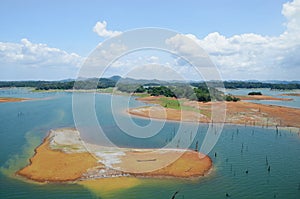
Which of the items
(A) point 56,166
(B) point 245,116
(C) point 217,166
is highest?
(B) point 245,116

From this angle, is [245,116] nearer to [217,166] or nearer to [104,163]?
[217,166]

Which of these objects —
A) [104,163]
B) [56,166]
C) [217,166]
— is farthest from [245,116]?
[56,166]

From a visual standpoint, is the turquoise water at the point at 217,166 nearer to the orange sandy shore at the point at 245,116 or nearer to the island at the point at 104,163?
the island at the point at 104,163

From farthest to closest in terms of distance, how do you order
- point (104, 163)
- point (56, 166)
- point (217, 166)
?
point (217, 166) < point (104, 163) < point (56, 166)

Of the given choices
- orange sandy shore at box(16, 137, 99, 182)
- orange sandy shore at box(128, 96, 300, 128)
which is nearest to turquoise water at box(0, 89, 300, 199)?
orange sandy shore at box(16, 137, 99, 182)

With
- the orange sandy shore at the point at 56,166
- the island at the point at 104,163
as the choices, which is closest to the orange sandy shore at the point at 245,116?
the island at the point at 104,163

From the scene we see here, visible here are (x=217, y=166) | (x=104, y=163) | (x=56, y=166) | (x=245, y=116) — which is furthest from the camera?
(x=245, y=116)
